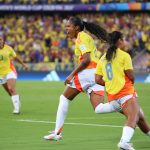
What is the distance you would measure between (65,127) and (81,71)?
7.79 feet

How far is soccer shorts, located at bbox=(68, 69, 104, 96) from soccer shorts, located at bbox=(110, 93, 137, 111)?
1499 millimetres

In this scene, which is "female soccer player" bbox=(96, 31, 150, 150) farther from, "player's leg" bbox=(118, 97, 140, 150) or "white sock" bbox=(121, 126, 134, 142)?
"white sock" bbox=(121, 126, 134, 142)

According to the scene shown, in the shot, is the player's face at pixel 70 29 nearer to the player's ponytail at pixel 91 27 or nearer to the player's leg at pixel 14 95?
the player's ponytail at pixel 91 27

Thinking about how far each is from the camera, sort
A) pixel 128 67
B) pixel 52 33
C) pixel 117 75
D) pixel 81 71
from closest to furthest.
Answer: pixel 128 67, pixel 117 75, pixel 81 71, pixel 52 33

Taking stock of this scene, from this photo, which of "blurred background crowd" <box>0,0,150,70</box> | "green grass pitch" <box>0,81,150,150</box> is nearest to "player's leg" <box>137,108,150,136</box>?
"green grass pitch" <box>0,81,150,150</box>

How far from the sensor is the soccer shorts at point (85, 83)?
12145mm

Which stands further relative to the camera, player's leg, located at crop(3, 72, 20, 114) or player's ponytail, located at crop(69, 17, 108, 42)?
player's leg, located at crop(3, 72, 20, 114)

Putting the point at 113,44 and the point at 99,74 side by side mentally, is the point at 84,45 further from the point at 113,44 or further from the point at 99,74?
Result: the point at 113,44

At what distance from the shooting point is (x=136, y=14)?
42156 millimetres

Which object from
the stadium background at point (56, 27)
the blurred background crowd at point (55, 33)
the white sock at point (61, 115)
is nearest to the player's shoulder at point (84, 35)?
the white sock at point (61, 115)

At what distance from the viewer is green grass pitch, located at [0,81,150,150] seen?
11.3 meters

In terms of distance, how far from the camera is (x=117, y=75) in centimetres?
1049

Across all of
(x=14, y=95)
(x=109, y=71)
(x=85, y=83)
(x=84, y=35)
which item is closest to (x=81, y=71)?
(x=85, y=83)

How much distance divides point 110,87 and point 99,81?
40cm
